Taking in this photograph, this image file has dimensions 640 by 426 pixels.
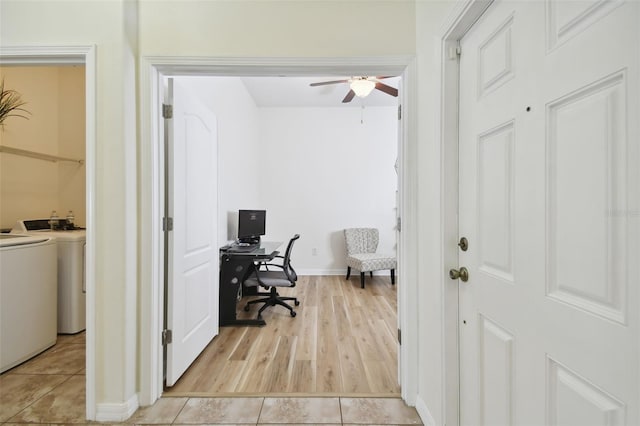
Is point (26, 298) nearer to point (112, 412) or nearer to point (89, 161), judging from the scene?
point (112, 412)

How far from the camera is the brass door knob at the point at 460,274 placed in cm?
129

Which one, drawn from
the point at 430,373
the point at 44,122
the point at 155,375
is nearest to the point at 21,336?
the point at 155,375

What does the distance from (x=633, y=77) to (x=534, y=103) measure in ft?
0.90

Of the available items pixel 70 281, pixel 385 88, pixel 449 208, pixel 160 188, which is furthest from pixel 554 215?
pixel 70 281

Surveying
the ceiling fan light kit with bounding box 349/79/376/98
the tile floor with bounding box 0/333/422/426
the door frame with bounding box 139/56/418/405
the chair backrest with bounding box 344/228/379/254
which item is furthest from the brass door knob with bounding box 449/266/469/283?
the chair backrest with bounding box 344/228/379/254

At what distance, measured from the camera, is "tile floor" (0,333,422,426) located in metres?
1.62

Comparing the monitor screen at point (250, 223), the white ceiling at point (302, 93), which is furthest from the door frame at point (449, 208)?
the white ceiling at point (302, 93)

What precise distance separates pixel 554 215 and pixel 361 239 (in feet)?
14.0

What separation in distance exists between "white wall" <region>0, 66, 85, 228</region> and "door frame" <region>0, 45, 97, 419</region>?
72.3 inches

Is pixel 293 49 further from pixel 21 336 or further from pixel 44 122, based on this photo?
pixel 44 122

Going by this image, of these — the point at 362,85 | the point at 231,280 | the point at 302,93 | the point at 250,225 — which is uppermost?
the point at 302,93

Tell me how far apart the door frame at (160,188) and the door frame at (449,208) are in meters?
0.37

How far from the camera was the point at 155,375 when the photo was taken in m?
1.77

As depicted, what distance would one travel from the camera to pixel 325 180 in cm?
529
